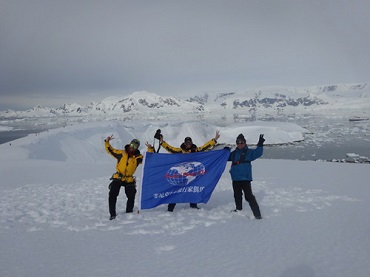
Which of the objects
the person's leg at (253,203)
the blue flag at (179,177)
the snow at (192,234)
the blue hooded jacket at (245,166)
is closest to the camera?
the snow at (192,234)

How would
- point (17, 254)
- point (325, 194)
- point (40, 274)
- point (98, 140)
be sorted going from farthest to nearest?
point (98, 140)
point (325, 194)
point (17, 254)
point (40, 274)

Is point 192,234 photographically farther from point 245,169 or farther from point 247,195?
point 245,169

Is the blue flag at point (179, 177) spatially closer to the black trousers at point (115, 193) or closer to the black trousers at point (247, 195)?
the black trousers at point (115, 193)

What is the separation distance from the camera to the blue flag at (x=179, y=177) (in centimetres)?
657

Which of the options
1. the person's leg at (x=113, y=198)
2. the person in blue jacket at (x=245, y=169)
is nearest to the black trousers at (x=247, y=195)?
the person in blue jacket at (x=245, y=169)

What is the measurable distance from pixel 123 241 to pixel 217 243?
158 cm

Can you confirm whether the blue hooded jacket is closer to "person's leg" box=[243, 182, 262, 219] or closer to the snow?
"person's leg" box=[243, 182, 262, 219]

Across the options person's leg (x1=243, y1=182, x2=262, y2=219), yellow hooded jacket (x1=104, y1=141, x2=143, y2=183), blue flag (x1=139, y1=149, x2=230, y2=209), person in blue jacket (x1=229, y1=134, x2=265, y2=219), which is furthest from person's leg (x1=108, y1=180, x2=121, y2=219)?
person's leg (x1=243, y1=182, x2=262, y2=219)

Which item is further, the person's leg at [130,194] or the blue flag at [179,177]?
the blue flag at [179,177]

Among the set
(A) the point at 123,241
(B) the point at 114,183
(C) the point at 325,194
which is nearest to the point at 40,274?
(A) the point at 123,241

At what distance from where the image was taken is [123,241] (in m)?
4.80

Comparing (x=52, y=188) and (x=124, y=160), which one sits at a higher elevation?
(x=124, y=160)

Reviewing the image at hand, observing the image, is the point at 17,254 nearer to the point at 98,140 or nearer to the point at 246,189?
the point at 246,189

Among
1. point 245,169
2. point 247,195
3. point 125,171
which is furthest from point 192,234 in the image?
point 125,171
